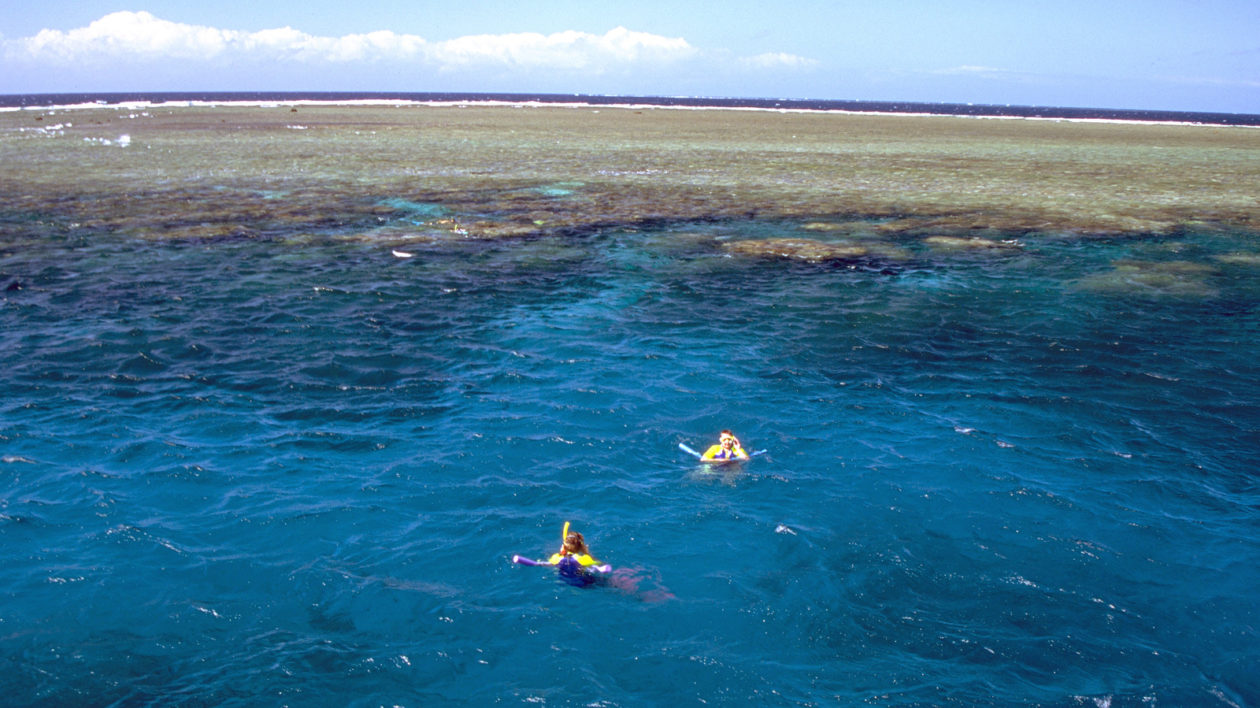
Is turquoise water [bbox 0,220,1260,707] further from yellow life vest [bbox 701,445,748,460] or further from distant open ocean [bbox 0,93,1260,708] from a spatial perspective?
yellow life vest [bbox 701,445,748,460]

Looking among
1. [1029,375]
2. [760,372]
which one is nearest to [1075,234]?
[1029,375]

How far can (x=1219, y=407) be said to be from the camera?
23703 millimetres

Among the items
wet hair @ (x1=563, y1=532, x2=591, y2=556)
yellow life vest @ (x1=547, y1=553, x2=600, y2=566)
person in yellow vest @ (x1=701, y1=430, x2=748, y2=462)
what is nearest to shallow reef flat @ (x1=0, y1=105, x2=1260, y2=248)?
person in yellow vest @ (x1=701, y1=430, x2=748, y2=462)

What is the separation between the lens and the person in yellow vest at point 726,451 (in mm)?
19859

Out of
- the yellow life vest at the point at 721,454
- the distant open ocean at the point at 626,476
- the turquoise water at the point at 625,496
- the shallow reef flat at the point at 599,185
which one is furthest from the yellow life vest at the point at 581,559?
the shallow reef flat at the point at 599,185

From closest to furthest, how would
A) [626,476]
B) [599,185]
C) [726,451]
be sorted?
[626,476], [726,451], [599,185]

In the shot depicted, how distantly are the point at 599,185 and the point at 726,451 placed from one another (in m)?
48.5

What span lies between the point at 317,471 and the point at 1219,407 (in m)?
25.2

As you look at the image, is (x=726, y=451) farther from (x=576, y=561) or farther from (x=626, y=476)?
(x=576, y=561)

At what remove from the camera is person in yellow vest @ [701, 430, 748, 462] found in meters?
19.9

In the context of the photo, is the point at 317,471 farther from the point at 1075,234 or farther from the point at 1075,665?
the point at 1075,234

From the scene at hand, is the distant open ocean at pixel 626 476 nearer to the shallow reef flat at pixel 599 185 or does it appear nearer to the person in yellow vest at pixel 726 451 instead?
the person in yellow vest at pixel 726 451

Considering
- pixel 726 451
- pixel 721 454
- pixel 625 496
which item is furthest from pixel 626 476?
pixel 726 451

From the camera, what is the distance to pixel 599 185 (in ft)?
215
